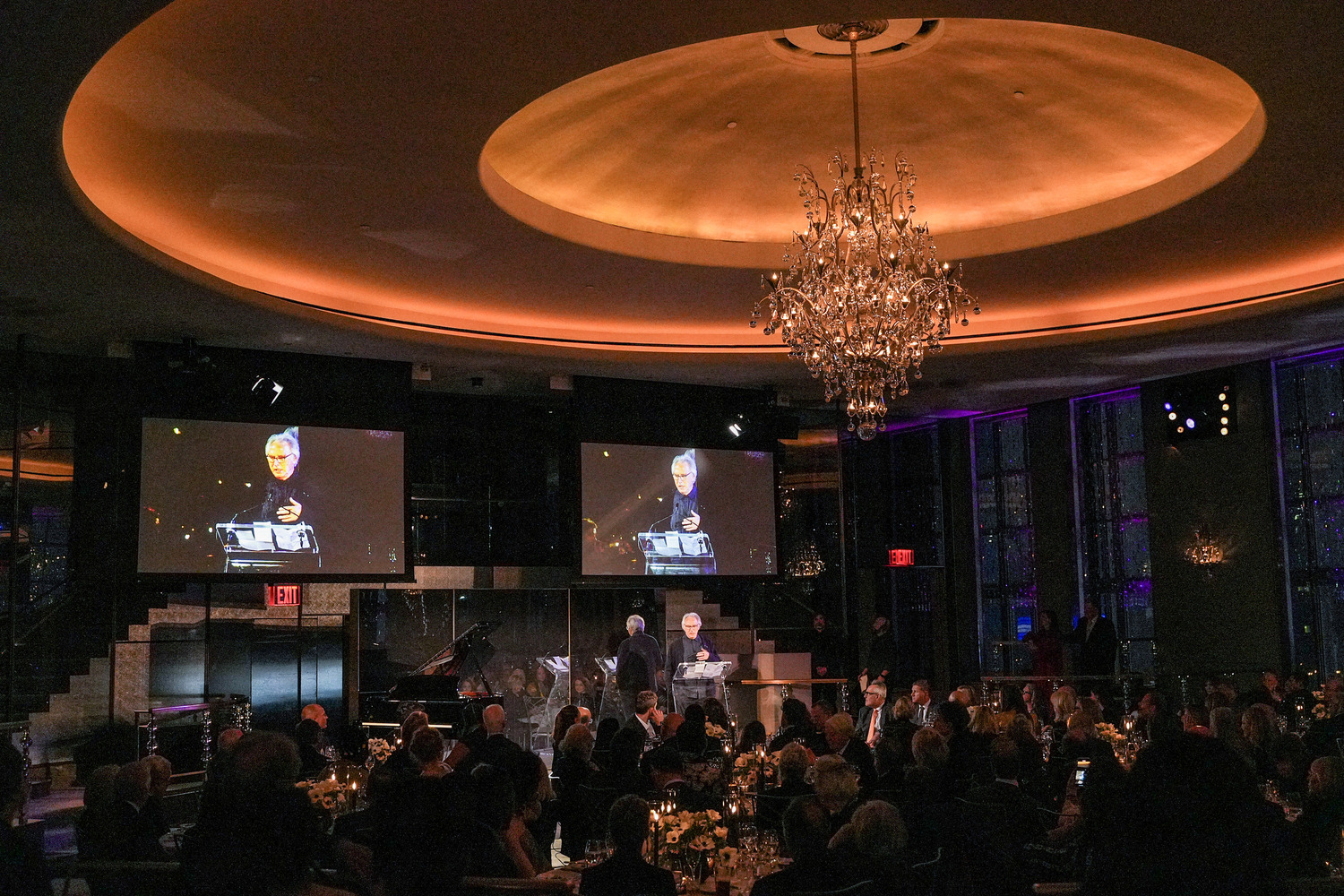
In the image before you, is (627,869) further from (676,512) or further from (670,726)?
(676,512)

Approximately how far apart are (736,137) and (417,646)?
7.45 meters

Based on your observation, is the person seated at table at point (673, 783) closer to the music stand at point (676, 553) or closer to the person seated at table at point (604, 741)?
the person seated at table at point (604, 741)

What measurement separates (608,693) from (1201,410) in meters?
7.01

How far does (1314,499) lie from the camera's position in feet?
39.9

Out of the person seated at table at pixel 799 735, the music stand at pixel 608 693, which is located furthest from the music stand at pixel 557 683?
the person seated at table at pixel 799 735

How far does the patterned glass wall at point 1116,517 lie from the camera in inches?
542

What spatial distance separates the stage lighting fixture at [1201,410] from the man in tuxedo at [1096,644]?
2.11 m

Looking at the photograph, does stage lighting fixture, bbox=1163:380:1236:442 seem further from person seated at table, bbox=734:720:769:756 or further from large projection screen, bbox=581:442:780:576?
person seated at table, bbox=734:720:769:756

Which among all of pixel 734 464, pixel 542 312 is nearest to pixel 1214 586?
Result: pixel 734 464

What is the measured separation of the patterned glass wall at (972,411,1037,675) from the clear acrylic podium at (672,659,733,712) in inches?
149

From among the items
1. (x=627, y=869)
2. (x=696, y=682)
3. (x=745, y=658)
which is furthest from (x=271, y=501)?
(x=627, y=869)

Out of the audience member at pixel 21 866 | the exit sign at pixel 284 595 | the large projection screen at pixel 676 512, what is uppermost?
the large projection screen at pixel 676 512

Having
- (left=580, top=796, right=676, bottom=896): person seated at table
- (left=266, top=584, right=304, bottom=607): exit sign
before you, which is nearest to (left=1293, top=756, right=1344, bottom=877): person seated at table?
(left=580, top=796, right=676, bottom=896): person seated at table

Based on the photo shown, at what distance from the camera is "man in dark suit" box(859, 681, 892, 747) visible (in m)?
10.5
